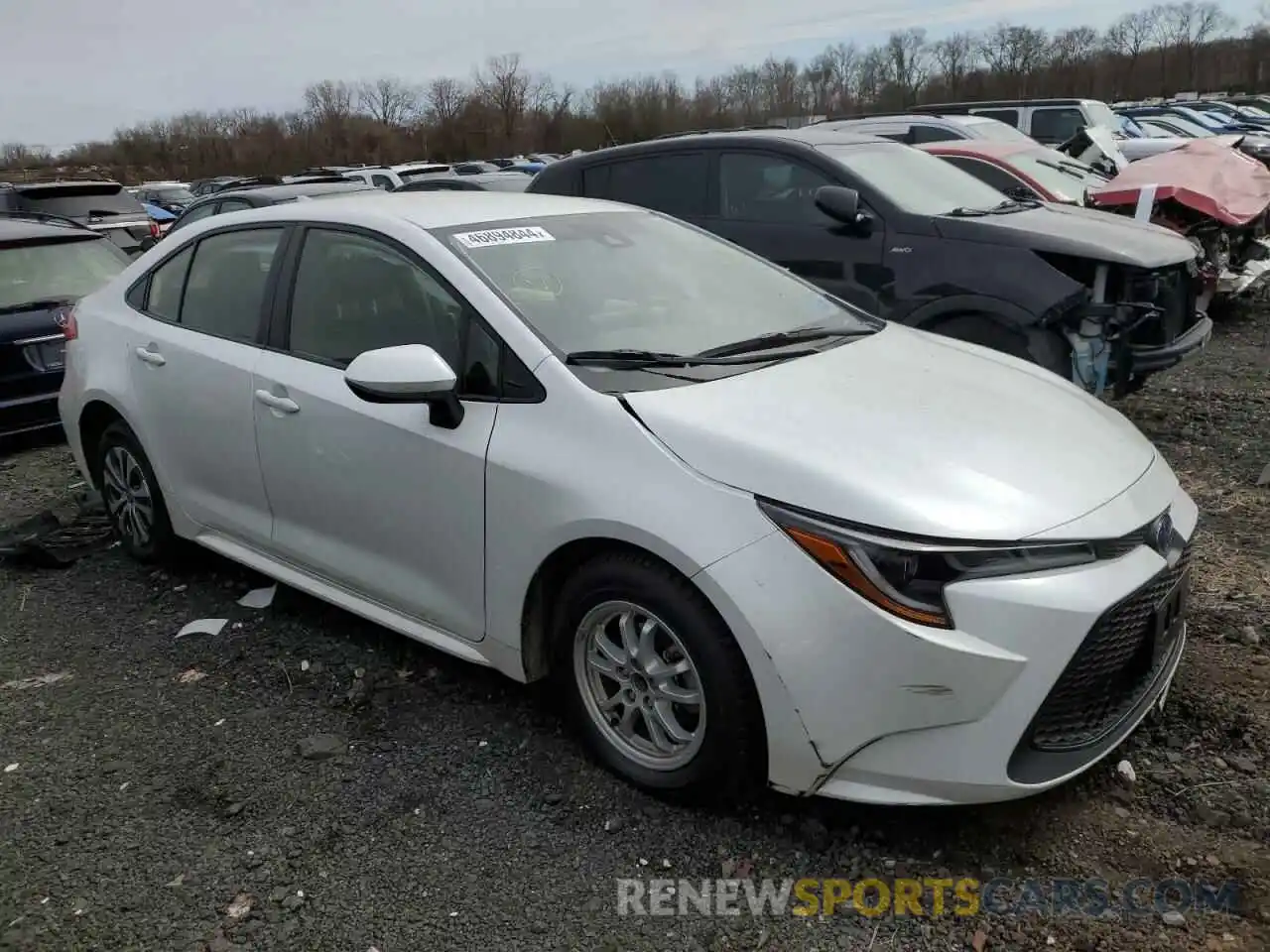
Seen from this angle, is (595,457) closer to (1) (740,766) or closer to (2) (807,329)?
(1) (740,766)

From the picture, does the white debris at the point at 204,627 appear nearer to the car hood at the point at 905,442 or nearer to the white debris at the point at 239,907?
the white debris at the point at 239,907

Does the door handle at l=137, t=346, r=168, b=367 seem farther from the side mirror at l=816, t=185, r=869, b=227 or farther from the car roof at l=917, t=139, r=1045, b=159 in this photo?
the car roof at l=917, t=139, r=1045, b=159

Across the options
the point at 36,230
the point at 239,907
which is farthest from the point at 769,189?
the point at 239,907

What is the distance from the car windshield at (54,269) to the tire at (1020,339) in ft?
18.3

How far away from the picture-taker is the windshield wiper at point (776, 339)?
324 centimetres

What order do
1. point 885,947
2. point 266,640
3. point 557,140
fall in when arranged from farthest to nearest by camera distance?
point 557,140 → point 266,640 → point 885,947

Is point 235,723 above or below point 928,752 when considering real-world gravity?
below

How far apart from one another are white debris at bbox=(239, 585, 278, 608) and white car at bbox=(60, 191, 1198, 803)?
0.33 meters

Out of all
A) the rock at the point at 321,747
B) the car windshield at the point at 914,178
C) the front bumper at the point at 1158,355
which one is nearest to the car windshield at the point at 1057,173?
the car windshield at the point at 914,178

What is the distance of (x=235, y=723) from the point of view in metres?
3.45

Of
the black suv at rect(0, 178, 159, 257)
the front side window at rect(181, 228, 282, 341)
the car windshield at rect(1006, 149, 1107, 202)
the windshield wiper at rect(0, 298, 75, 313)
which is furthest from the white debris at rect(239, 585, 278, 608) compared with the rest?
the black suv at rect(0, 178, 159, 257)

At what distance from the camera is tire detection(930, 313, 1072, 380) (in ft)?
18.2

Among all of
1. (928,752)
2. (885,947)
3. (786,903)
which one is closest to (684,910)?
(786,903)

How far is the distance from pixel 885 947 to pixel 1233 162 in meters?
9.29
